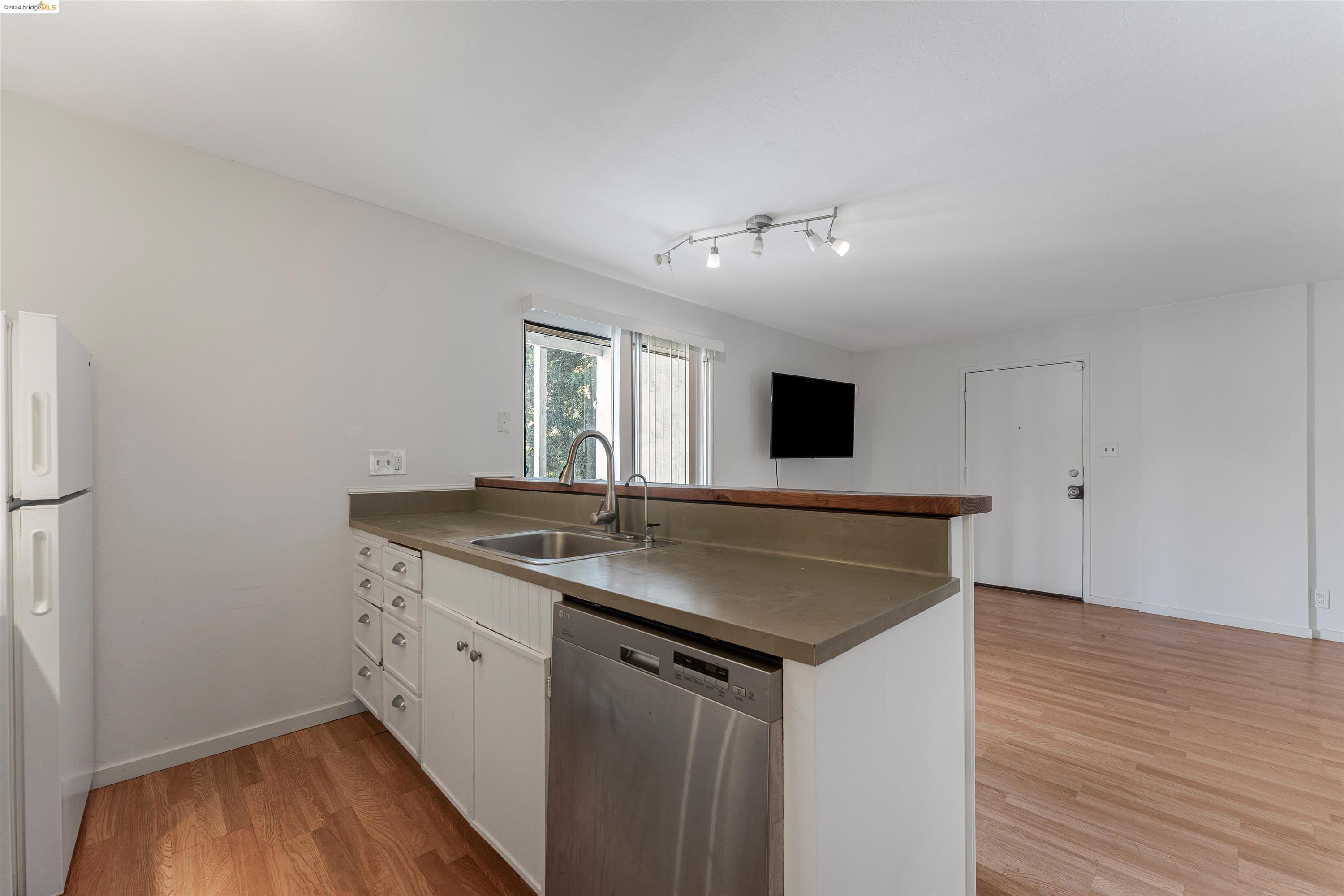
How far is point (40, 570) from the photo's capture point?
1.39m

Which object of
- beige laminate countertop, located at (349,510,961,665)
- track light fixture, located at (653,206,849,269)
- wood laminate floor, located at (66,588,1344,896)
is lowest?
wood laminate floor, located at (66,588,1344,896)

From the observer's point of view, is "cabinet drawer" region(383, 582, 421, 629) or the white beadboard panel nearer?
the white beadboard panel

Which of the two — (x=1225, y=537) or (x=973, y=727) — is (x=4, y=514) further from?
(x=1225, y=537)

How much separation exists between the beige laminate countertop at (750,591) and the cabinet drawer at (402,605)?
10.7 inches

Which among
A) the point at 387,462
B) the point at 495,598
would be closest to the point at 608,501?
the point at 495,598

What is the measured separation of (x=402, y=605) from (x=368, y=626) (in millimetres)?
440

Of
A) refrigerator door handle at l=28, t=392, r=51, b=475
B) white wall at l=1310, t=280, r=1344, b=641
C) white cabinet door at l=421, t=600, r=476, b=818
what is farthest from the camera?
white wall at l=1310, t=280, r=1344, b=641

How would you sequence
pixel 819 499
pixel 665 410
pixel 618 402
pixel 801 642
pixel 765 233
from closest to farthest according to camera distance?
pixel 801 642 < pixel 819 499 < pixel 765 233 < pixel 618 402 < pixel 665 410

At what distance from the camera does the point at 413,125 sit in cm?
199

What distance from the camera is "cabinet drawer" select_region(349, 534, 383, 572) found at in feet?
7.32

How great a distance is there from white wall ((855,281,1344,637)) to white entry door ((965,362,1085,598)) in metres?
0.13

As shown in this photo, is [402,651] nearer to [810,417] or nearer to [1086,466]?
[810,417]

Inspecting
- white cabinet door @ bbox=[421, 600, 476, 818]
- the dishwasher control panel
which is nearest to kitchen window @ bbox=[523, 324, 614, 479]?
white cabinet door @ bbox=[421, 600, 476, 818]

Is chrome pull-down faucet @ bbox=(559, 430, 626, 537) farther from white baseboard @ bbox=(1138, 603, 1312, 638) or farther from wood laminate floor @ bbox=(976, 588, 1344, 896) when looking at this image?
white baseboard @ bbox=(1138, 603, 1312, 638)
